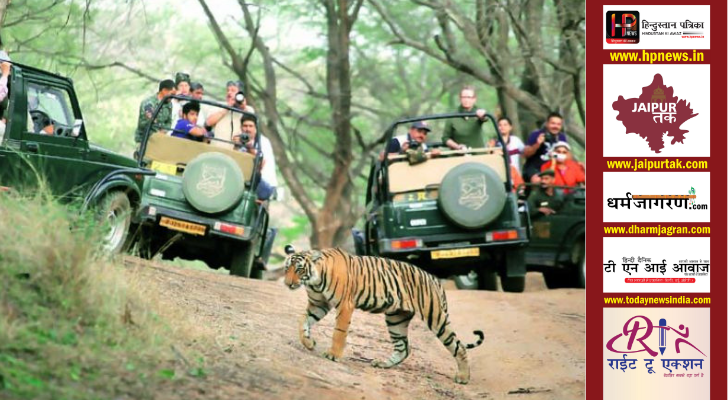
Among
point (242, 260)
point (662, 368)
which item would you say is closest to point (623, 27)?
point (662, 368)

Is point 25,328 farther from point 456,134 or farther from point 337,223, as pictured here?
point 337,223

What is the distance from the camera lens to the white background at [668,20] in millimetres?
10055

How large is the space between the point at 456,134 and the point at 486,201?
179 centimetres

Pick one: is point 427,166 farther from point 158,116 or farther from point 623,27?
point 623,27

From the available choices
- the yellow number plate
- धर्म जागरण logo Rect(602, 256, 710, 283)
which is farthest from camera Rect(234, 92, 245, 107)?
धर्म जागरण logo Rect(602, 256, 710, 283)

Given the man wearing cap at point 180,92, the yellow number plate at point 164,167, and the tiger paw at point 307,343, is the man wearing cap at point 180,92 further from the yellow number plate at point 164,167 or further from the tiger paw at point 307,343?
the tiger paw at point 307,343

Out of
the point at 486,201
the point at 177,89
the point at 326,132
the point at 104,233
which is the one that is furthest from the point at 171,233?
the point at 326,132

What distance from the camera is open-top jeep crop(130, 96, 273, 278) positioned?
1420 centimetres

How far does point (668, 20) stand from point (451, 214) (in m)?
4.47

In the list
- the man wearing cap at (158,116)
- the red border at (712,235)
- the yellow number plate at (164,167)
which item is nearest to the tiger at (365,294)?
the red border at (712,235)

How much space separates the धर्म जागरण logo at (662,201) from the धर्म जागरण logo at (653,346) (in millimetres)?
806

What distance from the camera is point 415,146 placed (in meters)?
15.1

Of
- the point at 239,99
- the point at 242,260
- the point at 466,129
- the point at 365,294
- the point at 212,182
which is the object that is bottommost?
the point at 242,260

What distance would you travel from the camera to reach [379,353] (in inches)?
438
